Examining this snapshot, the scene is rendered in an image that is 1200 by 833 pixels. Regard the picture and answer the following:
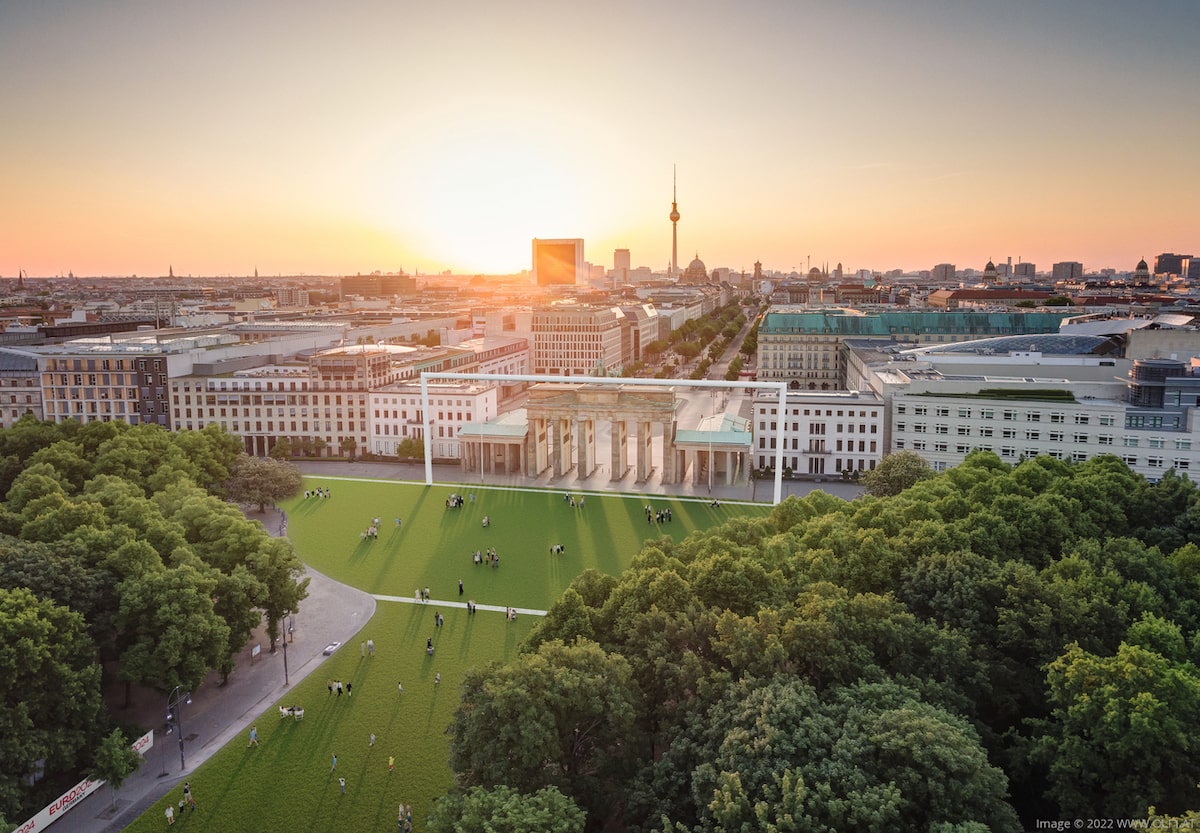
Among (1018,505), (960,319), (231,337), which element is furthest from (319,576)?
(960,319)

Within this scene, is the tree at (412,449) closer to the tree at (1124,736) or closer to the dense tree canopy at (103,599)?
the dense tree canopy at (103,599)

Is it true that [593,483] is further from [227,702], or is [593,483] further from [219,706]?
[219,706]

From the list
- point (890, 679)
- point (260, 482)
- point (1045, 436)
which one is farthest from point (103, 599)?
point (1045, 436)

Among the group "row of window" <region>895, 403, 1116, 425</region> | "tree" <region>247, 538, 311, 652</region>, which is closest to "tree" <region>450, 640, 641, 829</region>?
"tree" <region>247, 538, 311, 652</region>

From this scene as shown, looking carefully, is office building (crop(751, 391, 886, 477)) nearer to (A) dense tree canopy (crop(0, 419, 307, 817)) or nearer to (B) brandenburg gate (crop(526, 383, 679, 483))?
(B) brandenburg gate (crop(526, 383, 679, 483))

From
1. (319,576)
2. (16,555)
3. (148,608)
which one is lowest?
(319,576)

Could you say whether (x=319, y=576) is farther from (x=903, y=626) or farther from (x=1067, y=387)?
(x=1067, y=387)

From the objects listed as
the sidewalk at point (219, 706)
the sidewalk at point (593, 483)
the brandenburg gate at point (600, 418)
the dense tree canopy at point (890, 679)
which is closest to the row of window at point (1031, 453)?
the sidewalk at point (593, 483)
